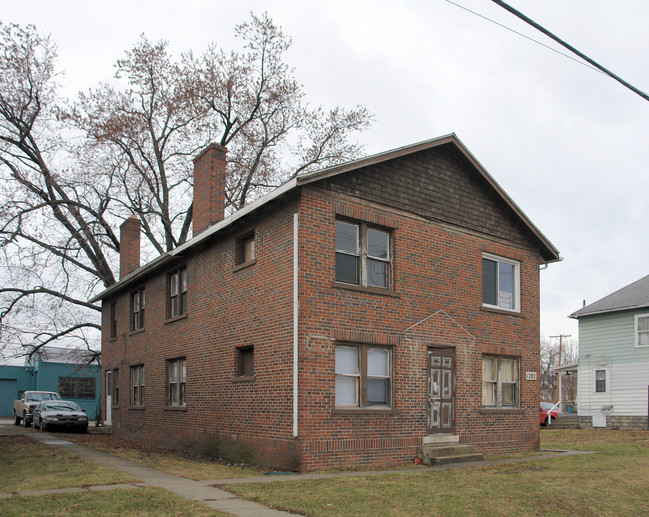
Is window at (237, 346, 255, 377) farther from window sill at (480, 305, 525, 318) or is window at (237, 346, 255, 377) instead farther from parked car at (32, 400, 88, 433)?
parked car at (32, 400, 88, 433)

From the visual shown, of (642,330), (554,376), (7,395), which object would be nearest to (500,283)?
(642,330)

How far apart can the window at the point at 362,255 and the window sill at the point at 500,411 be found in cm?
445

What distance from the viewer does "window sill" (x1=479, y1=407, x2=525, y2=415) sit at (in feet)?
56.5

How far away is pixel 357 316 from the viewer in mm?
14766

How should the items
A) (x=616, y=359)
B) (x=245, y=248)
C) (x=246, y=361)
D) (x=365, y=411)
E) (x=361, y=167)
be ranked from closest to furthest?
(x=365, y=411)
(x=361, y=167)
(x=246, y=361)
(x=245, y=248)
(x=616, y=359)

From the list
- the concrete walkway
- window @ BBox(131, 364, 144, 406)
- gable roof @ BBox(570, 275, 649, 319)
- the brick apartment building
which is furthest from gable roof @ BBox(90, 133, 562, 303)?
gable roof @ BBox(570, 275, 649, 319)

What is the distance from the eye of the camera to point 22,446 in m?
18.4

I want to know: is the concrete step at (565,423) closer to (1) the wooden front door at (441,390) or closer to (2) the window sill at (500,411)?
(2) the window sill at (500,411)

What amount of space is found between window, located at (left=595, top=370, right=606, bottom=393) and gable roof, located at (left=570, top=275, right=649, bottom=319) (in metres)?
2.83

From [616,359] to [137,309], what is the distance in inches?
859

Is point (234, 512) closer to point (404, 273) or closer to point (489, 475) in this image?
point (489, 475)

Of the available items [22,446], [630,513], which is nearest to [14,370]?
[22,446]

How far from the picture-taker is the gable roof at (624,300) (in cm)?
3067

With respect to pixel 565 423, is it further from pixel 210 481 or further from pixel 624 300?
pixel 210 481
